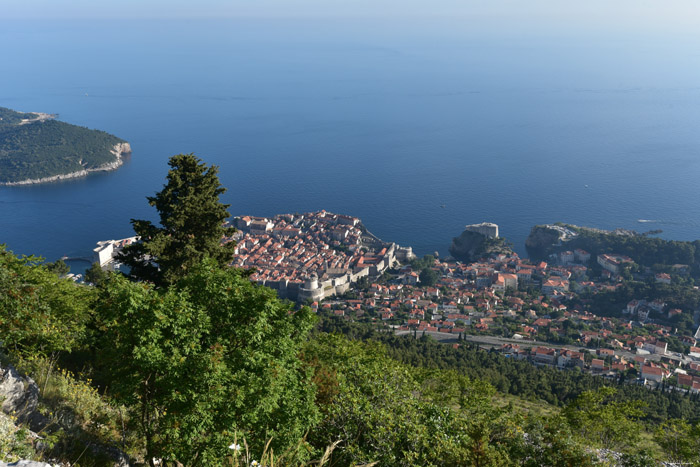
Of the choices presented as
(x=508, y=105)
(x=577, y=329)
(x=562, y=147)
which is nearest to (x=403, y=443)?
(x=577, y=329)

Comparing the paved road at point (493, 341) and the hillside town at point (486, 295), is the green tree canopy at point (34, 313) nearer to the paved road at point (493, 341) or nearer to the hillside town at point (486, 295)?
the hillside town at point (486, 295)

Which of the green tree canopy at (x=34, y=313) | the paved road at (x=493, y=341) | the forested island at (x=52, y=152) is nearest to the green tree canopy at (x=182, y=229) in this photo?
the green tree canopy at (x=34, y=313)

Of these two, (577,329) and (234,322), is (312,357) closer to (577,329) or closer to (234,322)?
(234,322)

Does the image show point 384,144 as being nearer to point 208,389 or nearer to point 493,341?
point 493,341

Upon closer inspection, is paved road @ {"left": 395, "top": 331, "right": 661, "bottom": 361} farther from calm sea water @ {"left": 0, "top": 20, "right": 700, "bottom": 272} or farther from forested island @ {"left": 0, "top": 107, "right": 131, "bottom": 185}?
forested island @ {"left": 0, "top": 107, "right": 131, "bottom": 185}

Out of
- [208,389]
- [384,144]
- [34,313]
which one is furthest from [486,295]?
[384,144]

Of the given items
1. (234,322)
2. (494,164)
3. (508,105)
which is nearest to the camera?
(234,322)
